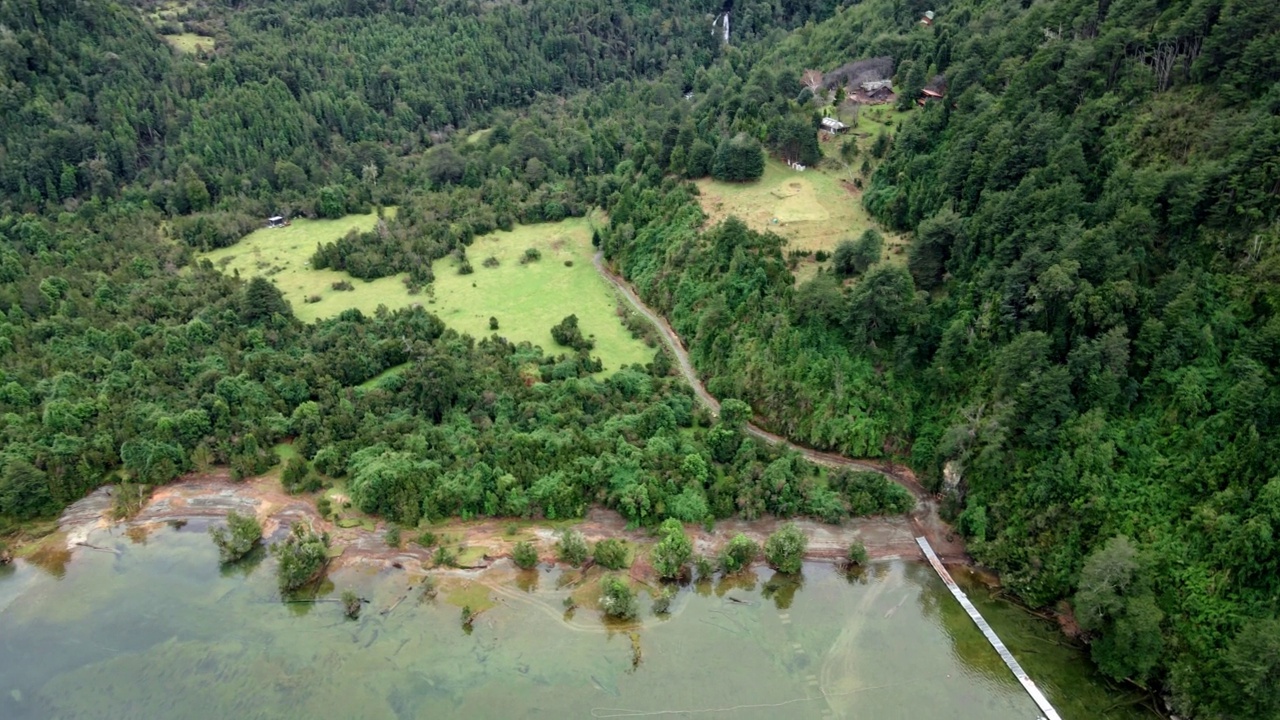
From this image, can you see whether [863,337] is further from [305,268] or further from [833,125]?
[305,268]

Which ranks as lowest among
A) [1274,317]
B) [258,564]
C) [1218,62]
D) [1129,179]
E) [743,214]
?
[258,564]

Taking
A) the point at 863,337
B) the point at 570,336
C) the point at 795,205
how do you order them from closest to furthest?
the point at 863,337
the point at 570,336
the point at 795,205

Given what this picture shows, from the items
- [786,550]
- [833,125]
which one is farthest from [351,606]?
[833,125]

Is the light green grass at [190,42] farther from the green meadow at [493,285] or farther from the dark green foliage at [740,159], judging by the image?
the dark green foliage at [740,159]

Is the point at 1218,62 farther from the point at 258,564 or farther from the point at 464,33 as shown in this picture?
the point at 464,33

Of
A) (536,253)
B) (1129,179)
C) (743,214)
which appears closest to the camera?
(1129,179)

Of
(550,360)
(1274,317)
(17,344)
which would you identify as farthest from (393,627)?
(1274,317)

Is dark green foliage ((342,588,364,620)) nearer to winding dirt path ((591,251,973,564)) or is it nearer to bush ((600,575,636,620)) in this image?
bush ((600,575,636,620))
